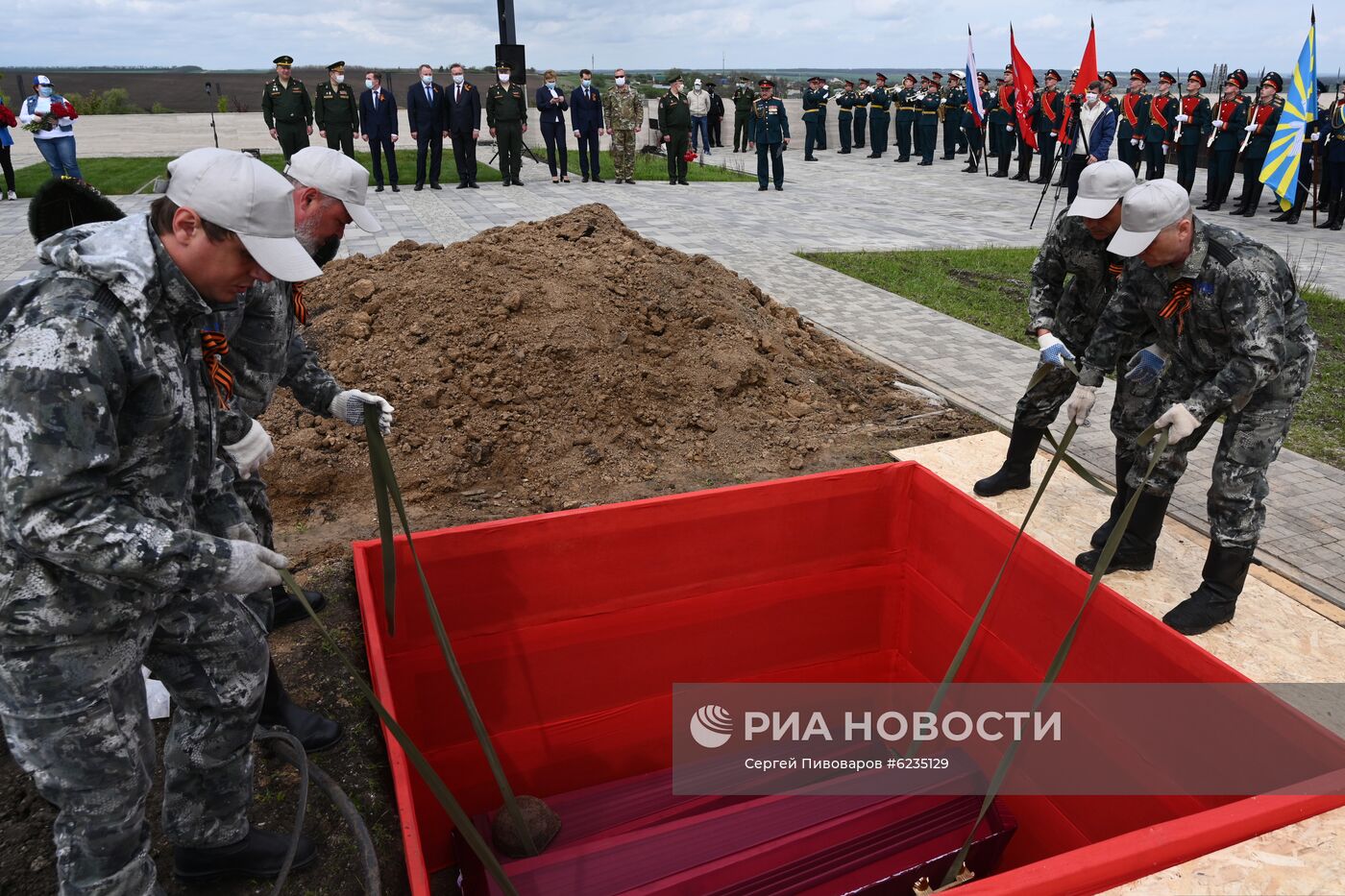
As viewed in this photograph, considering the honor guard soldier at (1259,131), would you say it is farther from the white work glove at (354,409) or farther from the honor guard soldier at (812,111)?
the white work glove at (354,409)

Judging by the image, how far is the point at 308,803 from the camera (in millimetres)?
2689

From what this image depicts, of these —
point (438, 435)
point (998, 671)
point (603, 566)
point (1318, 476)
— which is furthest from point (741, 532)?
point (1318, 476)

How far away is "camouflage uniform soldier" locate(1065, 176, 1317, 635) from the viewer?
3285 mm

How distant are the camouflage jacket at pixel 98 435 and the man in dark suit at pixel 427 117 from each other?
14394mm

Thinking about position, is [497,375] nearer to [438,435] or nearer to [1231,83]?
[438,435]

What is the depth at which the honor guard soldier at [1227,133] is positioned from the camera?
1480 cm

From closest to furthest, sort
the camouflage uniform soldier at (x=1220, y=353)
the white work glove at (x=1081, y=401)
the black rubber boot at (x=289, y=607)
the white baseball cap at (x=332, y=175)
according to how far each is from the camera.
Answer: the white baseball cap at (x=332, y=175) → the camouflage uniform soldier at (x=1220, y=353) → the black rubber boot at (x=289, y=607) → the white work glove at (x=1081, y=401)

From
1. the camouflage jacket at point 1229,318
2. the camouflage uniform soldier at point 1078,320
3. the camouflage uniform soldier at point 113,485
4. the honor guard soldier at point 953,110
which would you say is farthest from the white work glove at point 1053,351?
the honor guard soldier at point 953,110

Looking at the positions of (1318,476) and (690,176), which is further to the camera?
(690,176)

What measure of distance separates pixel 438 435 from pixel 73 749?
370cm

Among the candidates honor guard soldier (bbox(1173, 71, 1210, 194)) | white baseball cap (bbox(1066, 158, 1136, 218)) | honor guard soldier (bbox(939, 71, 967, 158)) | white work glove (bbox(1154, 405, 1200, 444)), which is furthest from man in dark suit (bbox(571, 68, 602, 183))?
white work glove (bbox(1154, 405, 1200, 444))

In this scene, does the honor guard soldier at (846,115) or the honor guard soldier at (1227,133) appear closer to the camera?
the honor guard soldier at (1227,133)

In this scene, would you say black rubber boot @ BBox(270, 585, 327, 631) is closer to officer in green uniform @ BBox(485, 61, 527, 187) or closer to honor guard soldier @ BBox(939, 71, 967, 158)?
officer in green uniform @ BBox(485, 61, 527, 187)

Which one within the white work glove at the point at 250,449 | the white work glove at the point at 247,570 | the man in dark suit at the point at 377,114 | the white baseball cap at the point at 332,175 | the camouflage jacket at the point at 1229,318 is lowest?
the white work glove at the point at 247,570
